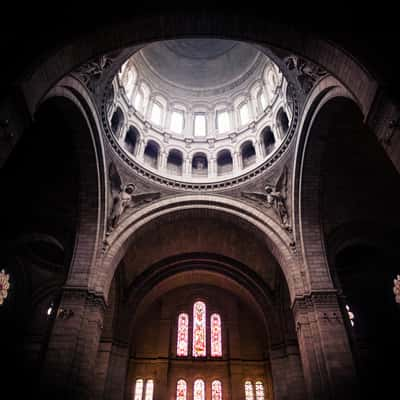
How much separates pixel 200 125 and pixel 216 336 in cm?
1220

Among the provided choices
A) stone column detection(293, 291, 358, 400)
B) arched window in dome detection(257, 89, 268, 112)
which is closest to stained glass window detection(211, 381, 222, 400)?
stone column detection(293, 291, 358, 400)

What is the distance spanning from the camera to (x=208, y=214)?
16.1 m

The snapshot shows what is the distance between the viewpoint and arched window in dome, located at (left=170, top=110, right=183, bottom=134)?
1942cm

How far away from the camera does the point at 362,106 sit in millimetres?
7184

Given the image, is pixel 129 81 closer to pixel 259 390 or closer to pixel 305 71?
pixel 305 71

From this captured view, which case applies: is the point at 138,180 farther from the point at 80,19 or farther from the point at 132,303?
the point at 80,19

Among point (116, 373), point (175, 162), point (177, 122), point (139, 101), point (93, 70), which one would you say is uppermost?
point (177, 122)

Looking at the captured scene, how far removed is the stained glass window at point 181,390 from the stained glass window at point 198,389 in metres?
0.53

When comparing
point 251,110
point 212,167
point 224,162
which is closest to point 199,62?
point 251,110

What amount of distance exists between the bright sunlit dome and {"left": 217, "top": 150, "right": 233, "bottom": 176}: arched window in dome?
52 millimetres

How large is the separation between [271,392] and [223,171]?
1178cm

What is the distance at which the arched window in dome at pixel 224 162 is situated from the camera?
17.9 m

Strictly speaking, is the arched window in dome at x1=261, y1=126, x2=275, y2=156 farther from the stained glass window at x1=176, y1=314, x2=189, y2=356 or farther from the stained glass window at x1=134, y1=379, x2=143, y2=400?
the stained glass window at x1=134, y1=379, x2=143, y2=400

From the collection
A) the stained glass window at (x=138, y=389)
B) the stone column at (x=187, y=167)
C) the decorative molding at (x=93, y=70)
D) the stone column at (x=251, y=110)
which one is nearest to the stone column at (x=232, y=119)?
the stone column at (x=251, y=110)
